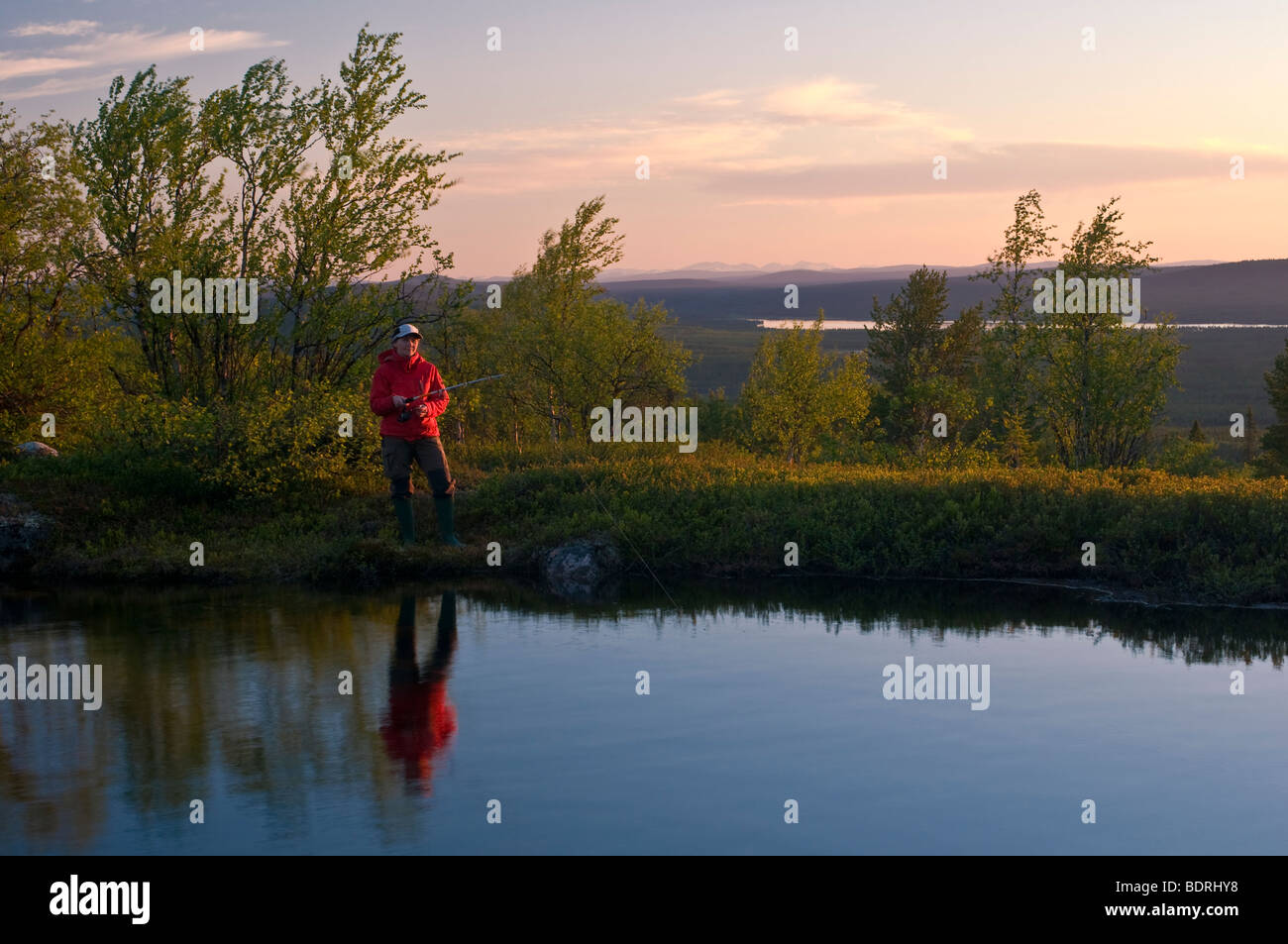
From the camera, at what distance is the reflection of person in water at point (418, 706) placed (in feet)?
27.8

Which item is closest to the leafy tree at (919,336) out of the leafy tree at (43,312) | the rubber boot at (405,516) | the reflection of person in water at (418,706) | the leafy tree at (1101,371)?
the leafy tree at (1101,371)

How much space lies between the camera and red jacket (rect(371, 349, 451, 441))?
15542 millimetres

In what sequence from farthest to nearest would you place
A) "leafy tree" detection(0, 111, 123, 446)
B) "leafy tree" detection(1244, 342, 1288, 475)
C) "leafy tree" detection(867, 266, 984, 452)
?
1. "leafy tree" detection(867, 266, 984, 452)
2. "leafy tree" detection(1244, 342, 1288, 475)
3. "leafy tree" detection(0, 111, 123, 446)

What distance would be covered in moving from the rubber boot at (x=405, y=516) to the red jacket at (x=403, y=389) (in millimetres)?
798

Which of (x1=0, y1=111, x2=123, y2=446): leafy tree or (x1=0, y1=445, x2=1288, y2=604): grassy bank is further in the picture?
(x1=0, y1=111, x2=123, y2=446): leafy tree

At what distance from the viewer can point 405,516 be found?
16.0 meters

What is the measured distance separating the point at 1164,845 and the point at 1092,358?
2201cm

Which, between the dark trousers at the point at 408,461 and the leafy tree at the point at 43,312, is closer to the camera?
the dark trousers at the point at 408,461

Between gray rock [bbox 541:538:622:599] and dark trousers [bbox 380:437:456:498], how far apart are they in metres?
1.77

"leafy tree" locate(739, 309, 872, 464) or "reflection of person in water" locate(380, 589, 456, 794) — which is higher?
"leafy tree" locate(739, 309, 872, 464)

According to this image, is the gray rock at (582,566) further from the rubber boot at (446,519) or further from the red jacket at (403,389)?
the red jacket at (403,389)

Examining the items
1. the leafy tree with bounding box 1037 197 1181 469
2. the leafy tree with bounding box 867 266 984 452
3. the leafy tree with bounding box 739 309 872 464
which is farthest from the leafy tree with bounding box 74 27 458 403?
the leafy tree with bounding box 867 266 984 452

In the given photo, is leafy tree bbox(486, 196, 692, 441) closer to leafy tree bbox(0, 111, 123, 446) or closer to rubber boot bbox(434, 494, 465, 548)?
leafy tree bbox(0, 111, 123, 446)

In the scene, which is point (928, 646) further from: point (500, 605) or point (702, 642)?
point (500, 605)
